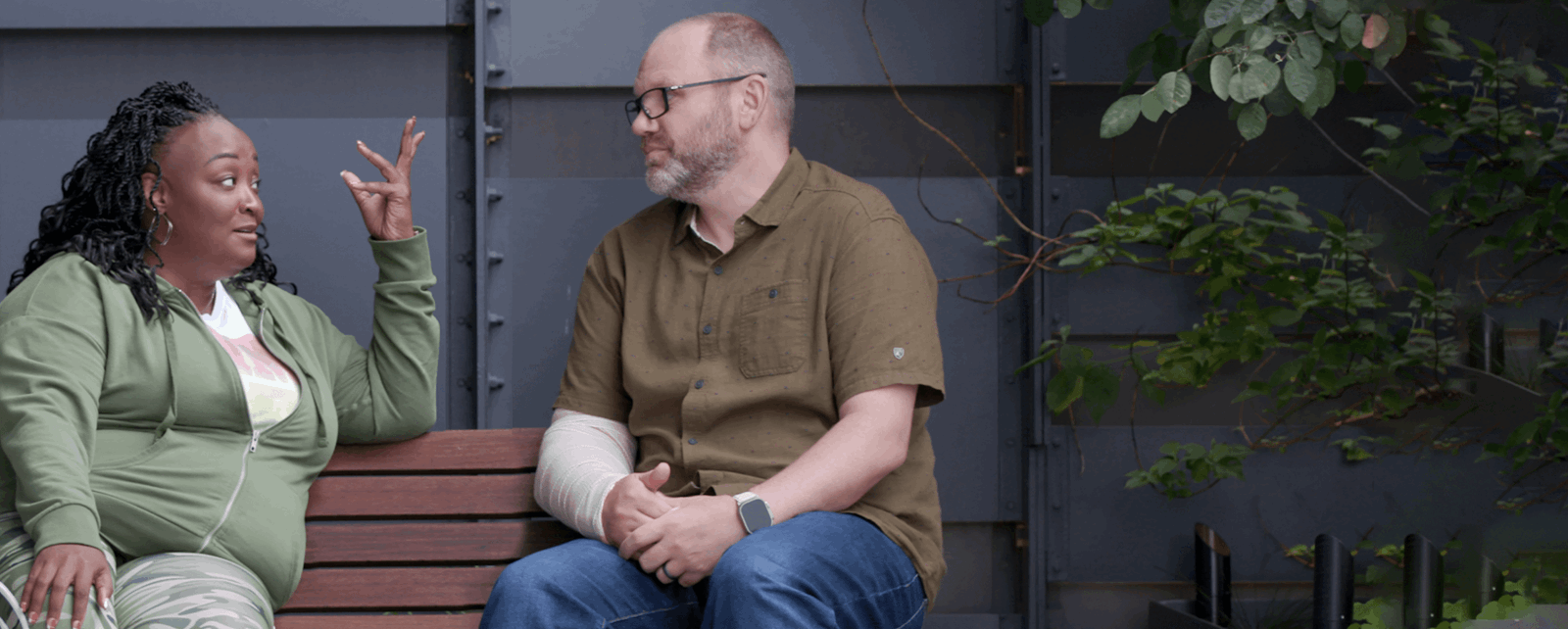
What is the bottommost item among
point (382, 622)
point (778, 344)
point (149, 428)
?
point (382, 622)

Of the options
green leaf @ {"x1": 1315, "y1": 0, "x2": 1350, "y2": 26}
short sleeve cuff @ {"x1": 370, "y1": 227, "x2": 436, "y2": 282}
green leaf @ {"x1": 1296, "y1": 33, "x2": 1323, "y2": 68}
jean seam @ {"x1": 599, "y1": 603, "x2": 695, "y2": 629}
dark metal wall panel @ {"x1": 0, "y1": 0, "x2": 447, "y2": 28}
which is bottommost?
jean seam @ {"x1": 599, "y1": 603, "x2": 695, "y2": 629}

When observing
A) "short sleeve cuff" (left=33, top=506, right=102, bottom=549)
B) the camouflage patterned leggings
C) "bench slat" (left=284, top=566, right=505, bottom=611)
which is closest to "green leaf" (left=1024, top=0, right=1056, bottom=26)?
"bench slat" (left=284, top=566, right=505, bottom=611)

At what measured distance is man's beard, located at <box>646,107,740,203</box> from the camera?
220 centimetres

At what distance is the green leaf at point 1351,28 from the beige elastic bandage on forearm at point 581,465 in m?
1.60

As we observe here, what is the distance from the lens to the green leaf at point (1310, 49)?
2.08 meters

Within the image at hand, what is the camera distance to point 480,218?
3.08m

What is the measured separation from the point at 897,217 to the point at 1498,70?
1.70 meters

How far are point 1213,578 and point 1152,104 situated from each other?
1526 mm

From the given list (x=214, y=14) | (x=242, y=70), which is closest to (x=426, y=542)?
(x=242, y=70)

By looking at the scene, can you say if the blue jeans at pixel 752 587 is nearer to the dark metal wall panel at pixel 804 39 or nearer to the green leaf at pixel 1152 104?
the green leaf at pixel 1152 104

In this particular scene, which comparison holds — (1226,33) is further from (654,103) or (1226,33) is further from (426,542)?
(426,542)

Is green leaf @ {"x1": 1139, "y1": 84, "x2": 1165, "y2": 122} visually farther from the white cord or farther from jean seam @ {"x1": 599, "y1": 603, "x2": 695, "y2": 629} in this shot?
the white cord

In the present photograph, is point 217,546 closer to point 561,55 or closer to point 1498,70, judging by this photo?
point 561,55

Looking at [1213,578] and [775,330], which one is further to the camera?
[1213,578]
